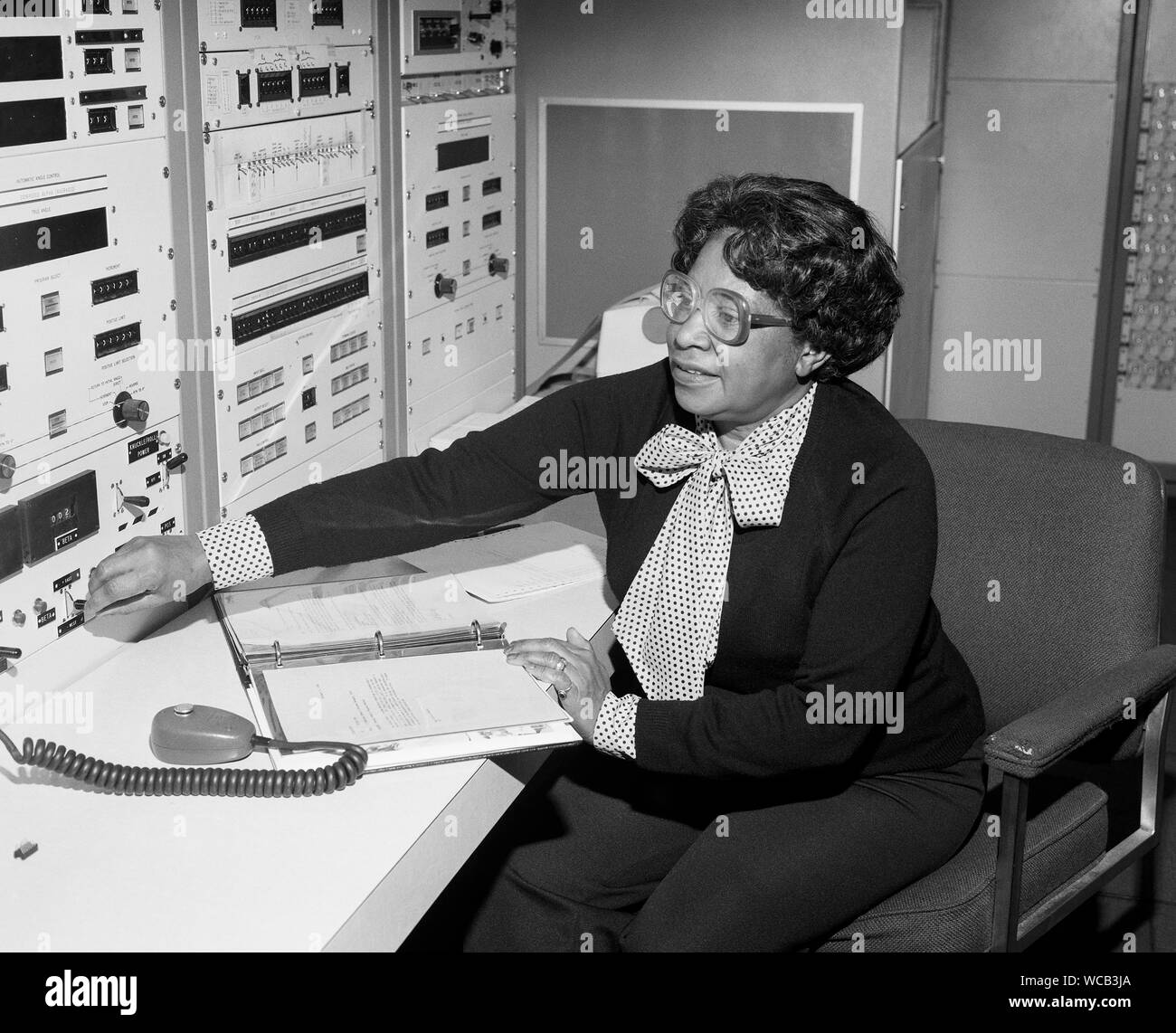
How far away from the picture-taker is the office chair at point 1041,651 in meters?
1.45

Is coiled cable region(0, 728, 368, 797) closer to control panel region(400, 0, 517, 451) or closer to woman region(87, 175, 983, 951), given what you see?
woman region(87, 175, 983, 951)

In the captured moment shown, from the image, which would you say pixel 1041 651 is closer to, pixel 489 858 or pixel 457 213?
pixel 489 858

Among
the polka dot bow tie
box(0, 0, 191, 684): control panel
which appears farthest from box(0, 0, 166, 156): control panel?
the polka dot bow tie

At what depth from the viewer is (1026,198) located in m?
4.35

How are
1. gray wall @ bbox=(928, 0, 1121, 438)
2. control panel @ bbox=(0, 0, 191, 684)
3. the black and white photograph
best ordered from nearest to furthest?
the black and white photograph, control panel @ bbox=(0, 0, 191, 684), gray wall @ bbox=(928, 0, 1121, 438)

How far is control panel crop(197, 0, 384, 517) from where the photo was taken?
163 centimetres

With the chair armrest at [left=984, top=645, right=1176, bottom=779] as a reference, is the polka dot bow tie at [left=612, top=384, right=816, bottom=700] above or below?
above

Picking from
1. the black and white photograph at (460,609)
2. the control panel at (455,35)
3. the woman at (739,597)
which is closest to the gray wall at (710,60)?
the control panel at (455,35)

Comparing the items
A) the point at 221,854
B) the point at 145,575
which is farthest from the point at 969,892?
the point at 145,575

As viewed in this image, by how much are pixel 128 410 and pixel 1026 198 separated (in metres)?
3.54

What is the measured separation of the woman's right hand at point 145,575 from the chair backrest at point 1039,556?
929 mm

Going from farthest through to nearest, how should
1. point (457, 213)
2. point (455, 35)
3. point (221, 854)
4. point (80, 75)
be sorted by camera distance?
1. point (457, 213)
2. point (455, 35)
3. point (80, 75)
4. point (221, 854)
